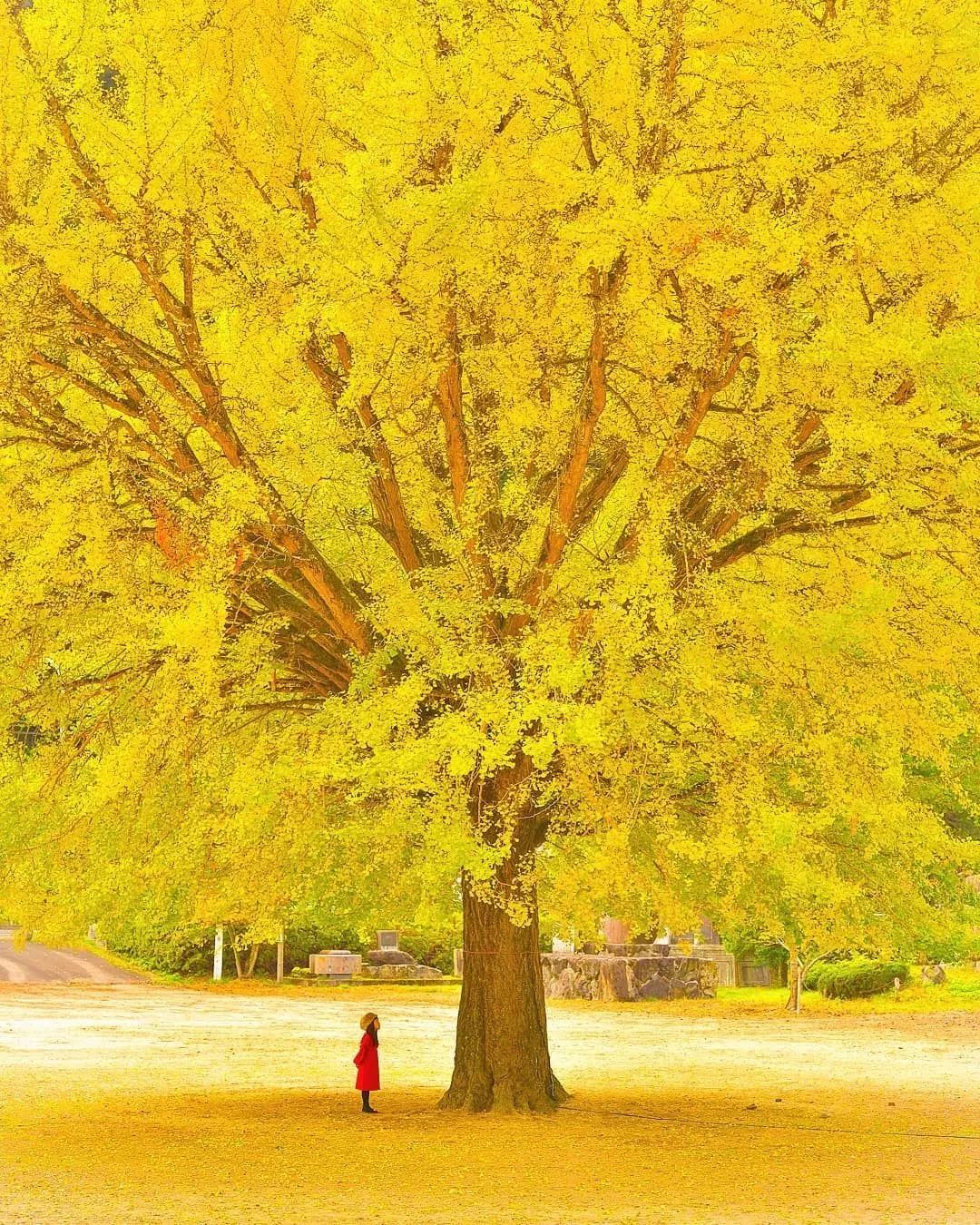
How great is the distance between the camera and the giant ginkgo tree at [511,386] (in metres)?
10.5

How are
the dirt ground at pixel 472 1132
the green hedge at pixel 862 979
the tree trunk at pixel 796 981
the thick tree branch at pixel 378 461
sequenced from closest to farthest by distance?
the dirt ground at pixel 472 1132 → the thick tree branch at pixel 378 461 → the tree trunk at pixel 796 981 → the green hedge at pixel 862 979

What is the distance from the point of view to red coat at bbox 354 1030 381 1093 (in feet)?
50.4

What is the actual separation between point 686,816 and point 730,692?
12.1 ft

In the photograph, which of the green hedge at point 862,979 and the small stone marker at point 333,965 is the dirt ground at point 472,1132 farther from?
the small stone marker at point 333,965

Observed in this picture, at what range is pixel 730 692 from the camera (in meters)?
11.4

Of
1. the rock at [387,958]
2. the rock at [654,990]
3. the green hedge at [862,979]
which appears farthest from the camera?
the rock at [387,958]

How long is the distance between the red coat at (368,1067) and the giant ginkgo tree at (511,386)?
288cm

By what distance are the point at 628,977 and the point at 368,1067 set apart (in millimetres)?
22875

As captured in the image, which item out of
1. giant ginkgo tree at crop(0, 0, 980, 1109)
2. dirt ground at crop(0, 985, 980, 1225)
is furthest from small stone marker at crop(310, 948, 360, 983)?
giant ginkgo tree at crop(0, 0, 980, 1109)

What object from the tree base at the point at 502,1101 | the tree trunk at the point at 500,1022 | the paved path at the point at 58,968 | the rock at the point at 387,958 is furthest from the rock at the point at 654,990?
the tree base at the point at 502,1101

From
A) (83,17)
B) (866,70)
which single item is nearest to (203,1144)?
(83,17)

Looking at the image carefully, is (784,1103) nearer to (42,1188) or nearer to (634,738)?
(634,738)

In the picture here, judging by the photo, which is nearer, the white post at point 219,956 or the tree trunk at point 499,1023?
the tree trunk at point 499,1023

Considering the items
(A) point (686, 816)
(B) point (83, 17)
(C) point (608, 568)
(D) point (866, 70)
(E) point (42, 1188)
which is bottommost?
(E) point (42, 1188)
